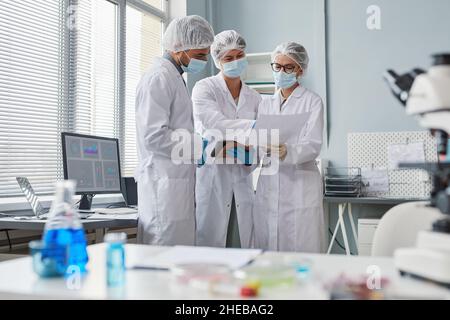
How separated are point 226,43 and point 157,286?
69.8 inches

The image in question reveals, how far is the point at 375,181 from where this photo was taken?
12.1 feet

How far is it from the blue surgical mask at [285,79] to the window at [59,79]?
1370 millimetres

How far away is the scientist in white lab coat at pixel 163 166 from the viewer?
77.1 inches

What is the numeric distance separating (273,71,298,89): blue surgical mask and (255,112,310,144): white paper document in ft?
1.13

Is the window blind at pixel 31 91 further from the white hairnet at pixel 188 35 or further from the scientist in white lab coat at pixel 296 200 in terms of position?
the scientist in white lab coat at pixel 296 200

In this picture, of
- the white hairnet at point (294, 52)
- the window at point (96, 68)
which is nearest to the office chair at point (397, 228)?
the white hairnet at point (294, 52)

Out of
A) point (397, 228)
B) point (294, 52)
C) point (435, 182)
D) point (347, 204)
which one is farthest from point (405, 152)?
point (435, 182)

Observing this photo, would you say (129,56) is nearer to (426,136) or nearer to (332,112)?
(332,112)

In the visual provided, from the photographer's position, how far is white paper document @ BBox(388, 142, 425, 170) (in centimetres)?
358

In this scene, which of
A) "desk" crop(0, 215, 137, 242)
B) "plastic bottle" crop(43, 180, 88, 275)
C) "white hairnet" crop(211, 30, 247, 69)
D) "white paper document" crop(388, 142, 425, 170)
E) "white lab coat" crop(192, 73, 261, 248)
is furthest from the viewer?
"white paper document" crop(388, 142, 425, 170)

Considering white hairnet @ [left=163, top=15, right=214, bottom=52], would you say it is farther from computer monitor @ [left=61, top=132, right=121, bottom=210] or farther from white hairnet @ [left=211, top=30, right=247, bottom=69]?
computer monitor @ [left=61, top=132, right=121, bottom=210]

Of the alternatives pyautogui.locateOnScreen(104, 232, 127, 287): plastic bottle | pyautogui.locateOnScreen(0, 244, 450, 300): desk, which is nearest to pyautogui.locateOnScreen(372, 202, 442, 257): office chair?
pyautogui.locateOnScreen(0, 244, 450, 300): desk
